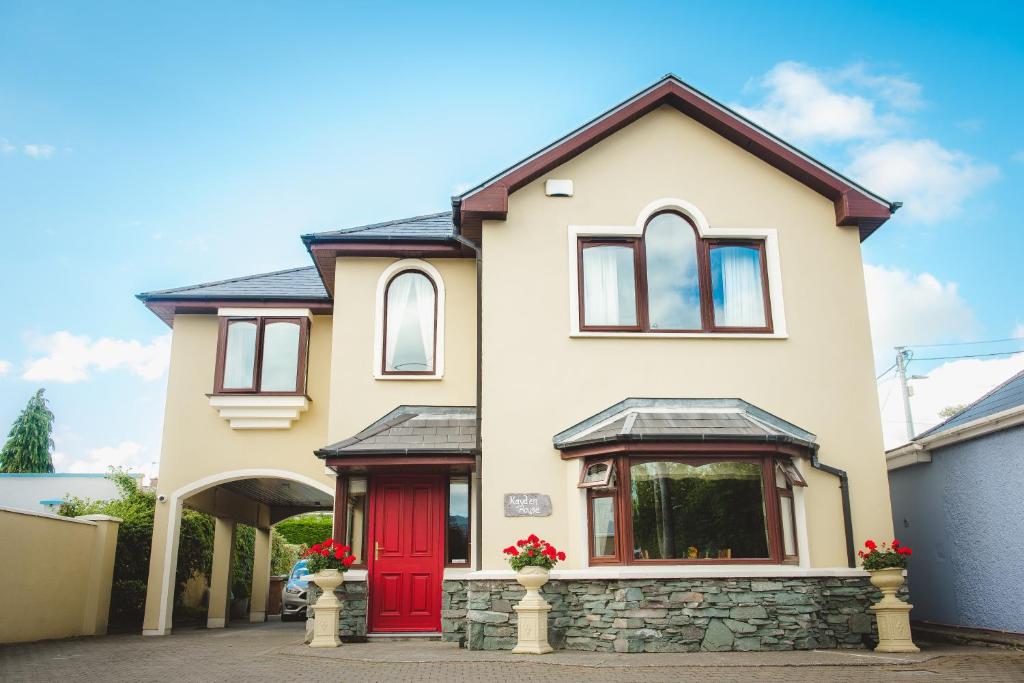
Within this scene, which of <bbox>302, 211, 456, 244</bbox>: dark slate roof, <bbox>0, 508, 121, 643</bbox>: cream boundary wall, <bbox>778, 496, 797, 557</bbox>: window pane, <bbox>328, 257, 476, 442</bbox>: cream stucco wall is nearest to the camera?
<bbox>778, 496, 797, 557</bbox>: window pane

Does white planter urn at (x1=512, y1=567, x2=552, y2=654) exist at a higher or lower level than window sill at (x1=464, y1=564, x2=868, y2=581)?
lower

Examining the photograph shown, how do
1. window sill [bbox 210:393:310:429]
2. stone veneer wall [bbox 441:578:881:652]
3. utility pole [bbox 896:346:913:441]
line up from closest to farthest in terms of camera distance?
stone veneer wall [bbox 441:578:881:652], window sill [bbox 210:393:310:429], utility pole [bbox 896:346:913:441]

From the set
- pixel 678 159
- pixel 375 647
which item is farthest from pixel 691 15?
pixel 375 647

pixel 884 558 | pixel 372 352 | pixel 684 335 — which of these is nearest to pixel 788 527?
pixel 884 558

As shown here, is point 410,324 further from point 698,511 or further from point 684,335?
point 698,511

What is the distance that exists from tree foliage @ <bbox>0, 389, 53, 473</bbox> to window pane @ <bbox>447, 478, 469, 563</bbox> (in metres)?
36.5

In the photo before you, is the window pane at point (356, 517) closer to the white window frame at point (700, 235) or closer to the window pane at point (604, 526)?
the window pane at point (604, 526)

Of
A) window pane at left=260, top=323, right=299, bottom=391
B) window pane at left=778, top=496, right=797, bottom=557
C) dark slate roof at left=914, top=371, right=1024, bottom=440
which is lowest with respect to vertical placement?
window pane at left=778, top=496, right=797, bottom=557

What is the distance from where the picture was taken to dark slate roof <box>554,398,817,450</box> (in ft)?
35.0

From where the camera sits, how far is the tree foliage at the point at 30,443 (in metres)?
41.3

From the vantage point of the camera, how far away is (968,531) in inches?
466

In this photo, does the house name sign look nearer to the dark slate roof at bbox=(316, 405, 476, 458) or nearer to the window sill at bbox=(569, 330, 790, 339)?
the dark slate roof at bbox=(316, 405, 476, 458)

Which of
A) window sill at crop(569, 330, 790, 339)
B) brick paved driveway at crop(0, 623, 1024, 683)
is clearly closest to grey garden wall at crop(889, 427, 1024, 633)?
brick paved driveway at crop(0, 623, 1024, 683)

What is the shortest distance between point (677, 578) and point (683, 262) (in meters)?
4.72
